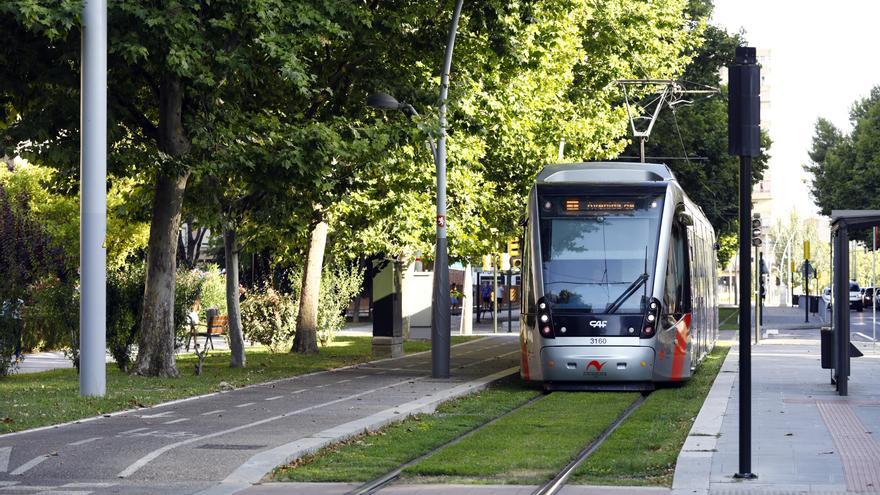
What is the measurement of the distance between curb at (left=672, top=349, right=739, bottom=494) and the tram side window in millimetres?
1710

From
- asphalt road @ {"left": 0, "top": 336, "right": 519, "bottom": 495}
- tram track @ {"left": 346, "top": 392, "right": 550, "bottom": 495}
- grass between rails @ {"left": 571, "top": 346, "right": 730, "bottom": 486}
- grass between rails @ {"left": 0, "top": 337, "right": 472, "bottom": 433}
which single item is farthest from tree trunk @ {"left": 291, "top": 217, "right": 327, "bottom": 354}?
tram track @ {"left": 346, "top": 392, "right": 550, "bottom": 495}

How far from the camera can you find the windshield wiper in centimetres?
2117

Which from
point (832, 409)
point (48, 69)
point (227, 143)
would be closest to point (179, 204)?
point (227, 143)

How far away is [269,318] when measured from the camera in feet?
118

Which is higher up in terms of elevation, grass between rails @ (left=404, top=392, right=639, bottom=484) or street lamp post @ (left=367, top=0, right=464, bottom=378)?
street lamp post @ (left=367, top=0, right=464, bottom=378)

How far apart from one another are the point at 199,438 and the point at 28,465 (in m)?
2.46

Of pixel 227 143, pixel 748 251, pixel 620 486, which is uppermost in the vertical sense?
pixel 227 143

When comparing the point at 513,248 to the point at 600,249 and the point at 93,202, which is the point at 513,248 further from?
the point at 93,202

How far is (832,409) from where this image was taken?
57.0 feet

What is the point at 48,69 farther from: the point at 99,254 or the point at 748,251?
the point at 748,251

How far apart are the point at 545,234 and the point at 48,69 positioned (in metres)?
8.02

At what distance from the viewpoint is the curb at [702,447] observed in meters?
10.6

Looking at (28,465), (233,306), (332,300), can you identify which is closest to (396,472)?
(28,465)

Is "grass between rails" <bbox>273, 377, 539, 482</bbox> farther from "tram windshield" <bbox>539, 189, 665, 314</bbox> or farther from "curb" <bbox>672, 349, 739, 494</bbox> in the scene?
"curb" <bbox>672, 349, 739, 494</bbox>
